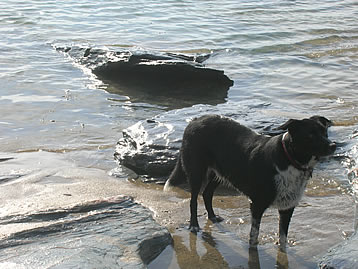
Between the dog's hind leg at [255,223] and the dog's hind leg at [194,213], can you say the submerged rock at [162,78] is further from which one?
the dog's hind leg at [255,223]

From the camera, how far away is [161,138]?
7.35 m

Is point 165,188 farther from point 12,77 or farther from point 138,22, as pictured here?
point 138,22

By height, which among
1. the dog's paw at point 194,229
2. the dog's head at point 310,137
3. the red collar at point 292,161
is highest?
the dog's head at point 310,137

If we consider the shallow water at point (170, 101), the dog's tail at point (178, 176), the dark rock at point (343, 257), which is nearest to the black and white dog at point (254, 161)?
the dog's tail at point (178, 176)

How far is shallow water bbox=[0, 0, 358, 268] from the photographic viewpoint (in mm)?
5930

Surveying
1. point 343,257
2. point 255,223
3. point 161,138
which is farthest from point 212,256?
point 161,138

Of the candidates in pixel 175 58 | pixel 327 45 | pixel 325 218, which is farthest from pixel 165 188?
pixel 327 45

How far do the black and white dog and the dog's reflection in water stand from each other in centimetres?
19

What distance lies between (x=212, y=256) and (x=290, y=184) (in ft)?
3.02

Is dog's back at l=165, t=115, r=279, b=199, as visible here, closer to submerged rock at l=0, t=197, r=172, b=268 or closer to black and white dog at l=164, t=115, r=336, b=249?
black and white dog at l=164, t=115, r=336, b=249

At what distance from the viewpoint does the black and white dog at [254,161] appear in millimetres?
4738

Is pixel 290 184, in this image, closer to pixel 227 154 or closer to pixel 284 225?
pixel 284 225

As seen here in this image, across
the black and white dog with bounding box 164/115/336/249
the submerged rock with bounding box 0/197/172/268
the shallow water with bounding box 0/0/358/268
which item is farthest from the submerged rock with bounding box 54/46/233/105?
the submerged rock with bounding box 0/197/172/268

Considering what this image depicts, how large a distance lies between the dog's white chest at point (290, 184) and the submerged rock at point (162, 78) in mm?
5872
